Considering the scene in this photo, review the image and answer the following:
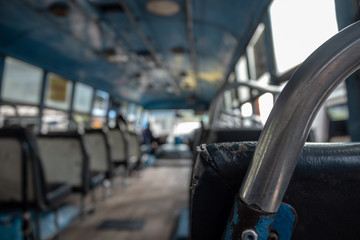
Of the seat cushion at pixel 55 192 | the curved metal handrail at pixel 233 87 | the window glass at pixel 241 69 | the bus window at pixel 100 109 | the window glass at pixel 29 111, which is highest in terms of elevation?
the window glass at pixel 241 69

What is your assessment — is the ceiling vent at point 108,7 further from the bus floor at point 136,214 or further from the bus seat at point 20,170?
the bus floor at point 136,214

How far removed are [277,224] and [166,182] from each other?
15.1 feet

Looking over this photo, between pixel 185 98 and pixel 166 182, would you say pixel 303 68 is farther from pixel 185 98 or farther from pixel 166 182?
pixel 185 98

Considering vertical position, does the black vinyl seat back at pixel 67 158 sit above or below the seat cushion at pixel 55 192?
above

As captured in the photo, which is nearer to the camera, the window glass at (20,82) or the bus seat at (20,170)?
the bus seat at (20,170)

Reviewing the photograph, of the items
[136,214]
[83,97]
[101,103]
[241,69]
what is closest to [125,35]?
[241,69]

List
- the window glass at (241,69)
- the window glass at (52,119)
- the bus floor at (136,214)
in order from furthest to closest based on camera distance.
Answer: the window glass at (52,119)
the window glass at (241,69)
the bus floor at (136,214)

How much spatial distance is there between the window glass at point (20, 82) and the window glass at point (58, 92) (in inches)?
10.4

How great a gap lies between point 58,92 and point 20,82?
1.28 m

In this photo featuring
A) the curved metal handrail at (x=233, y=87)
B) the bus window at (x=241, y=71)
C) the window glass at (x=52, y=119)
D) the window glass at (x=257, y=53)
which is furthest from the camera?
the window glass at (x=52, y=119)

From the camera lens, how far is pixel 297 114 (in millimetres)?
260

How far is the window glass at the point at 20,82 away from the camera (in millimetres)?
4160

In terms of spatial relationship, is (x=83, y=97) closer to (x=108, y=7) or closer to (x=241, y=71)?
(x=108, y=7)

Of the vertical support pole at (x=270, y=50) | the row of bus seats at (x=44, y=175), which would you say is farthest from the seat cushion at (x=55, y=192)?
the vertical support pole at (x=270, y=50)
